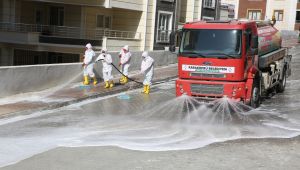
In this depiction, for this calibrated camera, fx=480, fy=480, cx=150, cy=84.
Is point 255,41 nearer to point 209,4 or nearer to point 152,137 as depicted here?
point 152,137

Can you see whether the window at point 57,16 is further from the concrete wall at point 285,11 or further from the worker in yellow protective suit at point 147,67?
the concrete wall at point 285,11

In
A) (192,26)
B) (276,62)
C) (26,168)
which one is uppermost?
(192,26)

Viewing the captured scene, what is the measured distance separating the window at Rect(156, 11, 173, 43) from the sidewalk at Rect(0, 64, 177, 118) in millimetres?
13596

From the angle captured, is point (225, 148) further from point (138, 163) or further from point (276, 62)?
point (276, 62)

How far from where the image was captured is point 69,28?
34.2 meters

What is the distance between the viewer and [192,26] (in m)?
15.9

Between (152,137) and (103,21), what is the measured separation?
24770 millimetres

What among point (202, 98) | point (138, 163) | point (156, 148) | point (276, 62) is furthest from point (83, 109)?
point (276, 62)

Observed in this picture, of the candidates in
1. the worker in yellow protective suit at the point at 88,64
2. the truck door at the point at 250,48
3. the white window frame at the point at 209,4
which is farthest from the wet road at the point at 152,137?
the white window frame at the point at 209,4

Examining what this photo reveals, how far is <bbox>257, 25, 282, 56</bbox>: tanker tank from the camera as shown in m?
17.5

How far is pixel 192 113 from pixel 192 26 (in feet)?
9.42

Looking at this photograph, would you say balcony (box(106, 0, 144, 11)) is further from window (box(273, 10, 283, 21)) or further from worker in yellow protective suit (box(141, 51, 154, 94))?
window (box(273, 10, 283, 21))

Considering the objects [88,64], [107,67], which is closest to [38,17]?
[88,64]

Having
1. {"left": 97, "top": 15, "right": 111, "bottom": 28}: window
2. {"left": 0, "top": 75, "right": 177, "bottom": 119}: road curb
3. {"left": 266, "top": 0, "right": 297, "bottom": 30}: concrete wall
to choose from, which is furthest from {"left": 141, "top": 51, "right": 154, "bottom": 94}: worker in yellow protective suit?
{"left": 266, "top": 0, "right": 297, "bottom": 30}: concrete wall
